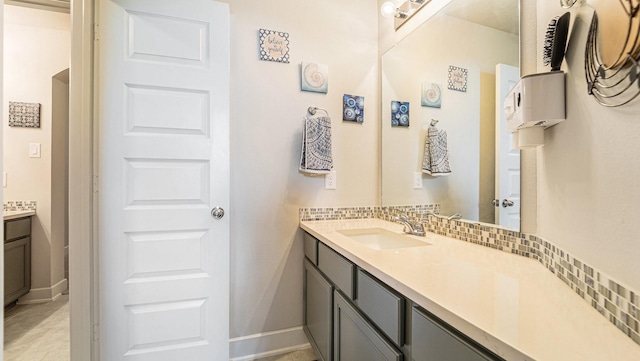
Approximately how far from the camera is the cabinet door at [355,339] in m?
0.89

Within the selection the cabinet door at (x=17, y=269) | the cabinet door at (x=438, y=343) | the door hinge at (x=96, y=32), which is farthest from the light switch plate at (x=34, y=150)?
the cabinet door at (x=438, y=343)

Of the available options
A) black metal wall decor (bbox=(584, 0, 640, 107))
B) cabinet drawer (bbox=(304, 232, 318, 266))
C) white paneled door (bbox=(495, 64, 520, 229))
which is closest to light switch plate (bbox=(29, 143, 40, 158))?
cabinet drawer (bbox=(304, 232, 318, 266))

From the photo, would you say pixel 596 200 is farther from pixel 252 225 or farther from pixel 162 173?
pixel 162 173

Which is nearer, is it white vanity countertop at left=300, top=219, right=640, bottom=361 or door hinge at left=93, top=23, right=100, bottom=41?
white vanity countertop at left=300, top=219, right=640, bottom=361

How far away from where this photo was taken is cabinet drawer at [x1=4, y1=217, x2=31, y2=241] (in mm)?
2234

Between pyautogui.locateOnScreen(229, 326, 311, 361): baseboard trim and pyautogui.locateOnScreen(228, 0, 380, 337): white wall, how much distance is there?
0.04 m

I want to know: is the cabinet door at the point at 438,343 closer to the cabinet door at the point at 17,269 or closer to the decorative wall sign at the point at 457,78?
the decorative wall sign at the point at 457,78

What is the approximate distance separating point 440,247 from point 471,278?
1.36 feet

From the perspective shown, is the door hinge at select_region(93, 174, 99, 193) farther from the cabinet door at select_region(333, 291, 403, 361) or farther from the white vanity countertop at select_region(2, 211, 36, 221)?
the white vanity countertop at select_region(2, 211, 36, 221)

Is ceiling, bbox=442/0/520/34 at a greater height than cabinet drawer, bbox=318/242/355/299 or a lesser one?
greater

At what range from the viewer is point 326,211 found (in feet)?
6.33

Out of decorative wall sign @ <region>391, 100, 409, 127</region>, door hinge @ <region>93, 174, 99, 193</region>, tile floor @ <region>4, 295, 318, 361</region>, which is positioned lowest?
tile floor @ <region>4, 295, 318, 361</region>

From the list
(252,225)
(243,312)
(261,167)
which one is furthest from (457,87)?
(243,312)

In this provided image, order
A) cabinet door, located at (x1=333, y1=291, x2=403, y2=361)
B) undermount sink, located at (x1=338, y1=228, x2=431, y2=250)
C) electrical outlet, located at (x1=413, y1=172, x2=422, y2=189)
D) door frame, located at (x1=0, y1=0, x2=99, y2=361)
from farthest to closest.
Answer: electrical outlet, located at (x1=413, y1=172, x2=422, y2=189), undermount sink, located at (x1=338, y1=228, x2=431, y2=250), door frame, located at (x1=0, y1=0, x2=99, y2=361), cabinet door, located at (x1=333, y1=291, x2=403, y2=361)
